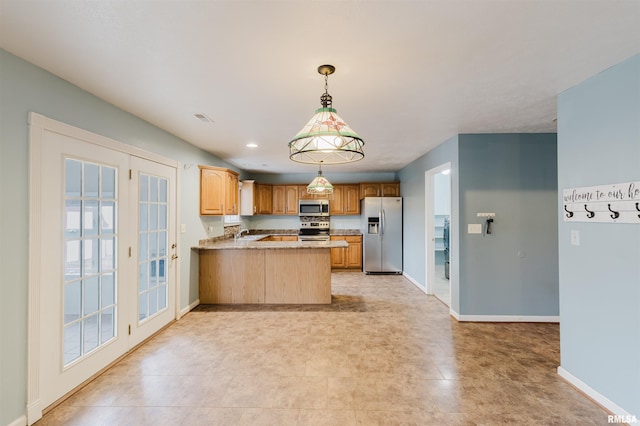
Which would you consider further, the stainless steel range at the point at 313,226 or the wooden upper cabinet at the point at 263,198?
the stainless steel range at the point at 313,226

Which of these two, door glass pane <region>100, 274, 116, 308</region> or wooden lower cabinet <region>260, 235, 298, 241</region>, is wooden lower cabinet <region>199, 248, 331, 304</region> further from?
wooden lower cabinet <region>260, 235, 298, 241</region>

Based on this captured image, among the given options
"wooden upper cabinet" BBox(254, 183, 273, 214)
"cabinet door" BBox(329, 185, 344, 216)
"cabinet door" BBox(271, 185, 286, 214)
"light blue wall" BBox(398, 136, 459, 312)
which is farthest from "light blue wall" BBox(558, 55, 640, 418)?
"wooden upper cabinet" BBox(254, 183, 273, 214)

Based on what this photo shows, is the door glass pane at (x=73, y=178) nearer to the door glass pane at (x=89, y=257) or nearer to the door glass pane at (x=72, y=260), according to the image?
the door glass pane at (x=89, y=257)

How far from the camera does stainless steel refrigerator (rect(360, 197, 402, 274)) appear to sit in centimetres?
675

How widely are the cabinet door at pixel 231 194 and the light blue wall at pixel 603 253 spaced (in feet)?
14.6

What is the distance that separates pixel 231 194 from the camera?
5133mm

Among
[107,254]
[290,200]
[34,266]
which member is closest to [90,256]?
[107,254]

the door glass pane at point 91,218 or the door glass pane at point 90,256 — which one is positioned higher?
the door glass pane at point 91,218

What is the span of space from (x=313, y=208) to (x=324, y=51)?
5.61m

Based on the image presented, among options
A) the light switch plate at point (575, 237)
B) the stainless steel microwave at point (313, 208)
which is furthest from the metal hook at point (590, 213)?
the stainless steel microwave at point (313, 208)

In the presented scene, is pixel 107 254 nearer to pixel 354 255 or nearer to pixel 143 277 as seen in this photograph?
pixel 143 277

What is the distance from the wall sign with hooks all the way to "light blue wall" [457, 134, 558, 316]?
129cm

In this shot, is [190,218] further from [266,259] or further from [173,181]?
[266,259]

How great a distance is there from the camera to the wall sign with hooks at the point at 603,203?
1961mm
